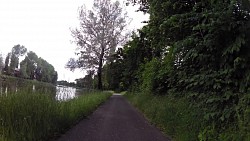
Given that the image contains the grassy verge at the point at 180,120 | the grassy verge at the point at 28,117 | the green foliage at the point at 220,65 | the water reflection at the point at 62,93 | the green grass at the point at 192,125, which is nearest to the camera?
the green grass at the point at 192,125

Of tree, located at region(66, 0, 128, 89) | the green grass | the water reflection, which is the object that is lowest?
the green grass

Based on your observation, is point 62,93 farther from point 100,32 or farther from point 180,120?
point 100,32

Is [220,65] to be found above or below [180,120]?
above

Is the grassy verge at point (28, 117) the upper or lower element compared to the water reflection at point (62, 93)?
lower

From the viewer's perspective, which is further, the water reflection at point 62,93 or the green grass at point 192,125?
the water reflection at point 62,93

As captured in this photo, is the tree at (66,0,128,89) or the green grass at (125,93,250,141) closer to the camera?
the green grass at (125,93,250,141)

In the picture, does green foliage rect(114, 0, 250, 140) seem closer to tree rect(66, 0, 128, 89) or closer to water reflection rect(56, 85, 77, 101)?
water reflection rect(56, 85, 77, 101)

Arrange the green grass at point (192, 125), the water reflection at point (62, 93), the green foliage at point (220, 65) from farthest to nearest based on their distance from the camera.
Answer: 1. the water reflection at point (62, 93)
2. the green foliage at point (220, 65)
3. the green grass at point (192, 125)

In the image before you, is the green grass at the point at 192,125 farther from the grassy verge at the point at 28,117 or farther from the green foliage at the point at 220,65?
the grassy verge at the point at 28,117

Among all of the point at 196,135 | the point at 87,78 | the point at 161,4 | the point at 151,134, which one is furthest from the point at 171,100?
the point at 87,78

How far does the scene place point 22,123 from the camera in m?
7.95

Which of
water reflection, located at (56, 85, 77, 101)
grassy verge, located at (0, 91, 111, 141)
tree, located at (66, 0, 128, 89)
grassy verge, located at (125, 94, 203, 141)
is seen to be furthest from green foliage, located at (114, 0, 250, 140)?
tree, located at (66, 0, 128, 89)

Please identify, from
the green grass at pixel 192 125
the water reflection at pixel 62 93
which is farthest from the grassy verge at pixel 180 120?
the water reflection at pixel 62 93

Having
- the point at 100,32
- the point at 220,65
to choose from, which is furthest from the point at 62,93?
the point at 100,32
